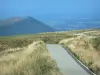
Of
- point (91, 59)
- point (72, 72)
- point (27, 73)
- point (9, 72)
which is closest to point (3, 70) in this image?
point (9, 72)

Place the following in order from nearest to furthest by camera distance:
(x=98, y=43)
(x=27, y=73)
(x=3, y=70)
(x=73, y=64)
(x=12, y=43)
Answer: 1. (x=27, y=73)
2. (x=3, y=70)
3. (x=73, y=64)
4. (x=98, y=43)
5. (x=12, y=43)

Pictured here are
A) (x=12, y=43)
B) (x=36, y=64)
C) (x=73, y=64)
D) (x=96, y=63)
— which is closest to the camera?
(x=36, y=64)

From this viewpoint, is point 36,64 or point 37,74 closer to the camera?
point 37,74

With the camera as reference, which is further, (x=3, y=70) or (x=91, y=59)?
(x=91, y=59)

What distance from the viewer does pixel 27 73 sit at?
15.1 metres

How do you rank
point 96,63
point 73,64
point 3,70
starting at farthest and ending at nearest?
1. point 73,64
2. point 96,63
3. point 3,70

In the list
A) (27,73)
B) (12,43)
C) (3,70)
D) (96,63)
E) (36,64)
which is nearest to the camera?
(27,73)

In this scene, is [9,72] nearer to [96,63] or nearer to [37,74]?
[37,74]

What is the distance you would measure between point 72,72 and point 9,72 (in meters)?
3.87

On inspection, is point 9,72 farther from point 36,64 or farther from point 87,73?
point 87,73

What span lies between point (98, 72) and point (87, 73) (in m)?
0.58

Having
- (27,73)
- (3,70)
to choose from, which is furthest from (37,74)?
(3,70)

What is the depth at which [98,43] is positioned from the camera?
35000 mm

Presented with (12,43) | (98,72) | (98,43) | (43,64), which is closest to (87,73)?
(98,72)
